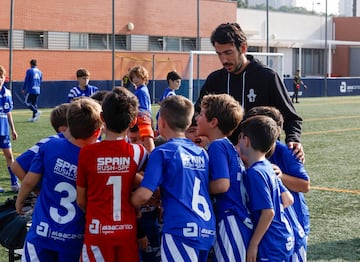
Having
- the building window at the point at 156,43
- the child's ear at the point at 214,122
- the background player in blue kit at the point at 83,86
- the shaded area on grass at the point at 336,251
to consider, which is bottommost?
the shaded area on grass at the point at 336,251

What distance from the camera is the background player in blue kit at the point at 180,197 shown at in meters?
4.07

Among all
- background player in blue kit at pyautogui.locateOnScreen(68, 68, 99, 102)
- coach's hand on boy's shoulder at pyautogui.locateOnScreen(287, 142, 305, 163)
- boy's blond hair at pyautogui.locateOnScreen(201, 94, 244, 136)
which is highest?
background player in blue kit at pyautogui.locateOnScreen(68, 68, 99, 102)

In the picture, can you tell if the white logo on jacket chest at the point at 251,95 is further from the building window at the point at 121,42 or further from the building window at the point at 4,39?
the building window at the point at 121,42

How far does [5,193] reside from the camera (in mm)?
9609

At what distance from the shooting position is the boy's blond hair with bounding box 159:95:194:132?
13.8 feet

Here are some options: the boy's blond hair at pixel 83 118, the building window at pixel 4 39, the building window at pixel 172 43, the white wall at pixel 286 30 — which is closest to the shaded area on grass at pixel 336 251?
the boy's blond hair at pixel 83 118

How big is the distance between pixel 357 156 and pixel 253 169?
34.1 feet

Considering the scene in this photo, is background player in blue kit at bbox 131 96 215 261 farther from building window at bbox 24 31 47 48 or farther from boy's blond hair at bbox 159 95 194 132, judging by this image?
building window at bbox 24 31 47 48

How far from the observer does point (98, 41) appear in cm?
3588

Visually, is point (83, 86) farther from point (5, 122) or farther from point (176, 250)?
point (176, 250)

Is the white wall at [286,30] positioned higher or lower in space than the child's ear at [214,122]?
higher

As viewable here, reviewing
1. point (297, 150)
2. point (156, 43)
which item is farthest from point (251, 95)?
point (156, 43)

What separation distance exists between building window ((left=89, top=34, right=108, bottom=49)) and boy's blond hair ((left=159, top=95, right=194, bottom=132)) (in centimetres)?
3179

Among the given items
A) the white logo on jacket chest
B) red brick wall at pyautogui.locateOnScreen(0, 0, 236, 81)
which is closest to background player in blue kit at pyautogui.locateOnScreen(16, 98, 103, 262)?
the white logo on jacket chest
